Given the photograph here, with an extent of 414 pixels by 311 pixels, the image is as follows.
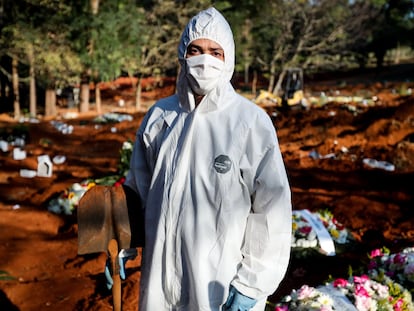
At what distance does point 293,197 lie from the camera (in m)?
6.09

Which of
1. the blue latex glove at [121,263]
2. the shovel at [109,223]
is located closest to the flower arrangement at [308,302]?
the blue latex glove at [121,263]

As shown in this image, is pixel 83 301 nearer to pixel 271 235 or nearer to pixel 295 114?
pixel 271 235

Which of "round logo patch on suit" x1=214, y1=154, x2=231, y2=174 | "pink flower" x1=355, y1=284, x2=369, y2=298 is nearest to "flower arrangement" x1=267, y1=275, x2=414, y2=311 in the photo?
"pink flower" x1=355, y1=284, x2=369, y2=298

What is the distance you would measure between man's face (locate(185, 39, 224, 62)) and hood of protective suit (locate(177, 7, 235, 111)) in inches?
0.5

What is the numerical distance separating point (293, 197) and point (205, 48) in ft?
15.6

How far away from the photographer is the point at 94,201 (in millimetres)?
1807

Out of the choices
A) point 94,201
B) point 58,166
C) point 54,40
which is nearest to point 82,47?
point 54,40

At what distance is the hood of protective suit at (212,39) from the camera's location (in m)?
1.59

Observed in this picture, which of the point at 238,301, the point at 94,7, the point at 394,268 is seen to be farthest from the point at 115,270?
the point at 94,7

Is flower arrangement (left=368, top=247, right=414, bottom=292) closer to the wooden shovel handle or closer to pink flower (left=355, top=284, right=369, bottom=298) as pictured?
pink flower (left=355, top=284, right=369, bottom=298)

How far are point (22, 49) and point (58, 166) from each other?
6.67 metres

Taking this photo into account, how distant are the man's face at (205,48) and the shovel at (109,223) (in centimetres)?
67

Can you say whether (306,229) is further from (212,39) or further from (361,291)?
(212,39)

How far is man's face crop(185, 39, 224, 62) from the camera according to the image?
63.8 inches
